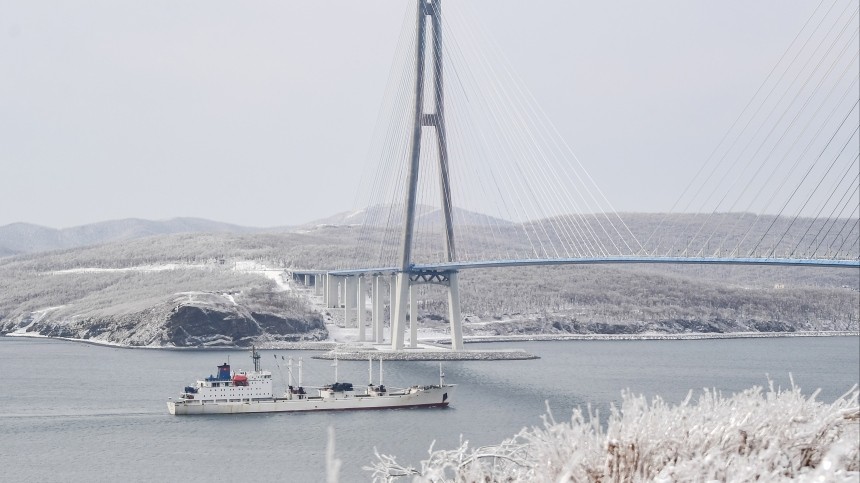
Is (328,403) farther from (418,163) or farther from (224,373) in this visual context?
(418,163)

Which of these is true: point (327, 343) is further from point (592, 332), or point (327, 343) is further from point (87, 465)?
point (87, 465)

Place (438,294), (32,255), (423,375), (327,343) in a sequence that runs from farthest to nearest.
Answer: (32,255), (438,294), (327,343), (423,375)

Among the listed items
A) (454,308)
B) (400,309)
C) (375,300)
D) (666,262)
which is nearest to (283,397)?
(666,262)

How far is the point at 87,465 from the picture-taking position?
75.2 ft

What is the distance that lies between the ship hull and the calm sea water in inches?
24.1

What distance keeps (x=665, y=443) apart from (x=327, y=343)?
5092cm

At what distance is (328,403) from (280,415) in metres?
1.38

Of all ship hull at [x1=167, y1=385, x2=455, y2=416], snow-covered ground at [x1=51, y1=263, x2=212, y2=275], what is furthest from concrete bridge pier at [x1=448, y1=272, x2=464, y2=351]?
snow-covered ground at [x1=51, y1=263, x2=212, y2=275]

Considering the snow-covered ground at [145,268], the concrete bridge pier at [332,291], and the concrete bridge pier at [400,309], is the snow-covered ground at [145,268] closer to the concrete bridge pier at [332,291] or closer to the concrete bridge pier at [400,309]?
the concrete bridge pier at [332,291]

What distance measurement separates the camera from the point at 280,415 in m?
32.3

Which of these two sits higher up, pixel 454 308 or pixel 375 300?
pixel 375 300

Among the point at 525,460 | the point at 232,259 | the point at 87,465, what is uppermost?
the point at 232,259

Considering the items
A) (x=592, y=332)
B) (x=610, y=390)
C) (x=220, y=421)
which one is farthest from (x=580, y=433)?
(x=592, y=332)

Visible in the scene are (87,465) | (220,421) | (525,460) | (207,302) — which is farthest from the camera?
(207,302)
